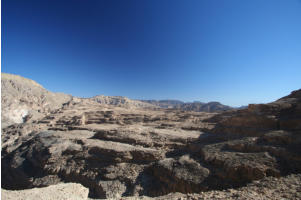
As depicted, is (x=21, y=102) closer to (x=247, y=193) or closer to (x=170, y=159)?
(x=170, y=159)

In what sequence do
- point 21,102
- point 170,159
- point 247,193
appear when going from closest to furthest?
1. point 247,193
2. point 170,159
3. point 21,102

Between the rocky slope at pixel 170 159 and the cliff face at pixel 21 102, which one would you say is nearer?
the rocky slope at pixel 170 159

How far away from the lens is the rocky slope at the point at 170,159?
450 inches

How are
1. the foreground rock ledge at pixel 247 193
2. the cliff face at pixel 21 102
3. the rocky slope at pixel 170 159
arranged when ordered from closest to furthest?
the foreground rock ledge at pixel 247 193 < the rocky slope at pixel 170 159 < the cliff face at pixel 21 102

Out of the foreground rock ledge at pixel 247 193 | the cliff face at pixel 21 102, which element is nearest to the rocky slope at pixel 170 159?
the foreground rock ledge at pixel 247 193

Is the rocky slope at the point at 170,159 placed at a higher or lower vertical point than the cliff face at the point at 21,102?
lower

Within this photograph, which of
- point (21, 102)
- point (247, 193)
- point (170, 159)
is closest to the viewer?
point (247, 193)

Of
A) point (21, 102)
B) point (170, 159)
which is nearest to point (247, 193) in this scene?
point (170, 159)

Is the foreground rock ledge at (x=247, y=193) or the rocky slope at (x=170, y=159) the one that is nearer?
the foreground rock ledge at (x=247, y=193)

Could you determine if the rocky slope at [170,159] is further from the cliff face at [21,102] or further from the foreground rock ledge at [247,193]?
the cliff face at [21,102]

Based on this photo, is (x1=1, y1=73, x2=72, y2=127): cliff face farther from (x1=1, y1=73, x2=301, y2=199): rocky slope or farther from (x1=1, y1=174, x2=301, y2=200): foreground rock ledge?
(x1=1, y1=174, x2=301, y2=200): foreground rock ledge

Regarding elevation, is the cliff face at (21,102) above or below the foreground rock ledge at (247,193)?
above

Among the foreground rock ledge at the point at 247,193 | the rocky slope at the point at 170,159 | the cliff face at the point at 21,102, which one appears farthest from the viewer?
the cliff face at the point at 21,102

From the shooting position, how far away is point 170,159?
1559 centimetres
